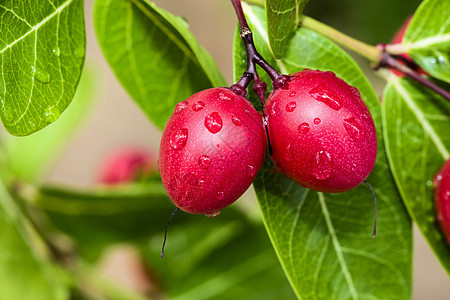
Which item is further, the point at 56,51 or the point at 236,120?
the point at 56,51

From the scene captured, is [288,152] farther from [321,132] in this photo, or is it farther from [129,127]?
[129,127]

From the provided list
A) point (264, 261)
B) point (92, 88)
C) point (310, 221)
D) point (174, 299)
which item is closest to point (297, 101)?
point (310, 221)

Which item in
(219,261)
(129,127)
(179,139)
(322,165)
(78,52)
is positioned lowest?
(219,261)

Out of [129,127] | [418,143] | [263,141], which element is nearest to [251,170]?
[263,141]

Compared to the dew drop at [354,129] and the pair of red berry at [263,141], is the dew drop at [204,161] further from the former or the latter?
the dew drop at [354,129]

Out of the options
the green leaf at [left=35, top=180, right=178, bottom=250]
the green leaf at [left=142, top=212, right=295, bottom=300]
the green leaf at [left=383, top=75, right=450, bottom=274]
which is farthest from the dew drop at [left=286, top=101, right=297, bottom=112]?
the green leaf at [left=142, top=212, right=295, bottom=300]

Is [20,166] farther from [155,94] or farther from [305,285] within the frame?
[305,285]
